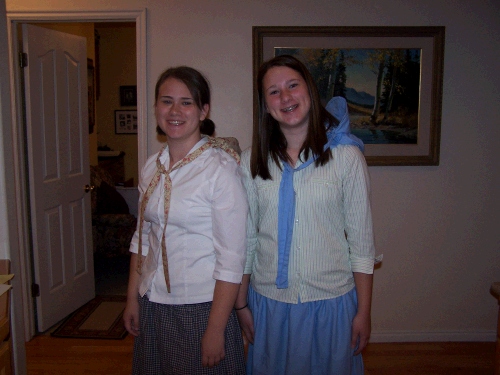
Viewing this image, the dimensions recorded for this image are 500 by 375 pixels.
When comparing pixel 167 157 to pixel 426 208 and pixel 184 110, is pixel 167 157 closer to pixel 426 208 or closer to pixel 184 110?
pixel 184 110

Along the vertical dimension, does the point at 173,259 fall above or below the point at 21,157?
below

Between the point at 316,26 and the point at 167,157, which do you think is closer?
the point at 167,157

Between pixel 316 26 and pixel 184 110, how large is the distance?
5.21 ft

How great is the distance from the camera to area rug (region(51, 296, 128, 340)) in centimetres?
295

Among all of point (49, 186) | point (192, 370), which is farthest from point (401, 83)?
point (49, 186)

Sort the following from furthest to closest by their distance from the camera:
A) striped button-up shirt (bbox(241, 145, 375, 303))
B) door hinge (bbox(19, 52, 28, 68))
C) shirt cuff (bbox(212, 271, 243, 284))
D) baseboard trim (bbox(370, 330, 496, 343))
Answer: baseboard trim (bbox(370, 330, 496, 343)) < door hinge (bbox(19, 52, 28, 68)) < striped button-up shirt (bbox(241, 145, 375, 303)) < shirt cuff (bbox(212, 271, 243, 284))

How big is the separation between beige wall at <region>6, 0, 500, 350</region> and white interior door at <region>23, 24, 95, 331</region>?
444 mm

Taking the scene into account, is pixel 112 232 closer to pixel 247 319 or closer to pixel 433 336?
pixel 433 336

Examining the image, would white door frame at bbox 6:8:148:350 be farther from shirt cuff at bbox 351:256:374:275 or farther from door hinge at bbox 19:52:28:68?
shirt cuff at bbox 351:256:374:275

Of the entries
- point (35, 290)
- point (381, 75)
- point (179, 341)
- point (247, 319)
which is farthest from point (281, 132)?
point (35, 290)

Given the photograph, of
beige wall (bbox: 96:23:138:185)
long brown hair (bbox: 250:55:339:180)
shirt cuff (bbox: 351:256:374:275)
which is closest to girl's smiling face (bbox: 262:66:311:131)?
long brown hair (bbox: 250:55:339:180)

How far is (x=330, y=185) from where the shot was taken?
1338mm

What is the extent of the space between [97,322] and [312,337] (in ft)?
7.21

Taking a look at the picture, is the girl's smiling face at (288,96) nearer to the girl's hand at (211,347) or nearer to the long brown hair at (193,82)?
the long brown hair at (193,82)
